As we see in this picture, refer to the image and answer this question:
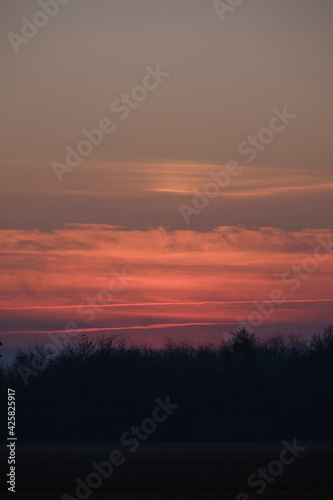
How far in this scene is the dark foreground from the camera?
3022 cm

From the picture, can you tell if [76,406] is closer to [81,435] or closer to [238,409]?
[81,435]

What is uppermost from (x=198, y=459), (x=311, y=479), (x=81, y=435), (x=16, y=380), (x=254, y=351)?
(x=254, y=351)

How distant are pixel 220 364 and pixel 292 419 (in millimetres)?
15161

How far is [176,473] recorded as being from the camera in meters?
38.3

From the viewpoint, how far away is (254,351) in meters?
95.2

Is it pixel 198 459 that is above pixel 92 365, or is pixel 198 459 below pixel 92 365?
below

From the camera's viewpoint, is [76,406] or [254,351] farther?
[254,351]

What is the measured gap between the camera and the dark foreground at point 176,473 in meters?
30.2

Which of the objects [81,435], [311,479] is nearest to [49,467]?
[311,479]

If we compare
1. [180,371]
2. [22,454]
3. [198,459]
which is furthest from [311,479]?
[180,371]

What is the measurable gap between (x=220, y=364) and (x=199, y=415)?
1377cm

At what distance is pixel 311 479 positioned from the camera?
34.7 m

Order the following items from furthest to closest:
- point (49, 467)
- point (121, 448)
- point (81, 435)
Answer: point (81, 435)
point (121, 448)
point (49, 467)

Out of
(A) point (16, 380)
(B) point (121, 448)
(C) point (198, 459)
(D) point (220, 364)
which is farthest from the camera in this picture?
(D) point (220, 364)
